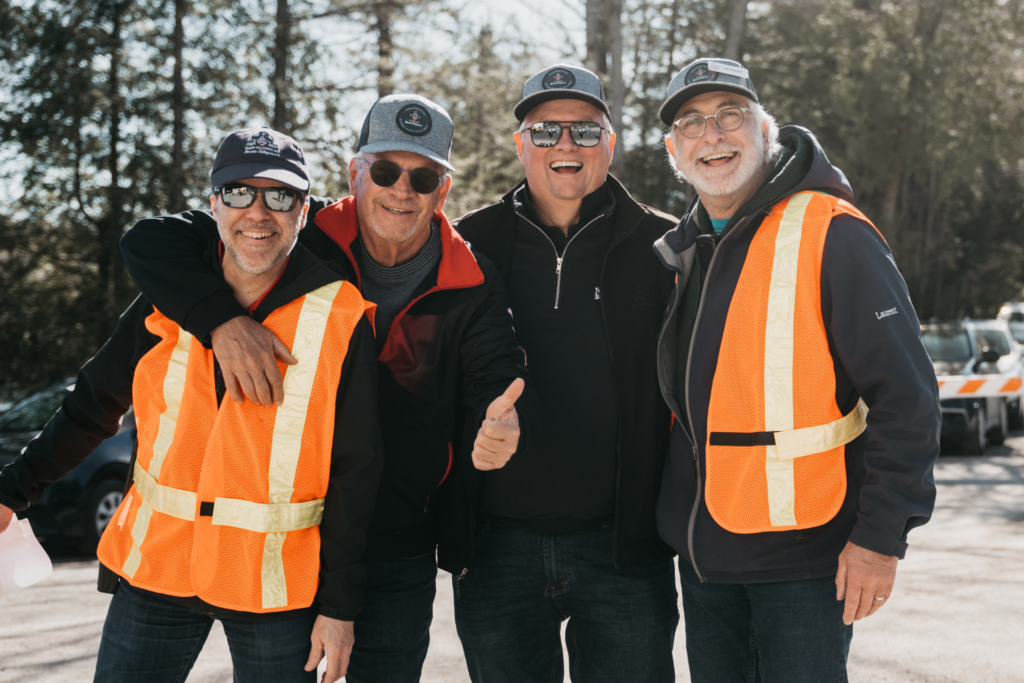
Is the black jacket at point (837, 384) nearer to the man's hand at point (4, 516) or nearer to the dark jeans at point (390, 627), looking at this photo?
the dark jeans at point (390, 627)

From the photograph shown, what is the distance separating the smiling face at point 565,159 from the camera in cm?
311

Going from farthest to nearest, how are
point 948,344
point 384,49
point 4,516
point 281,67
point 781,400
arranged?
1. point 384,49
2. point 281,67
3. point 948,344
4. point 4,516
5. point 781,400

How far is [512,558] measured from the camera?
2.90 metres

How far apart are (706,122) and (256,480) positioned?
6.36 ft

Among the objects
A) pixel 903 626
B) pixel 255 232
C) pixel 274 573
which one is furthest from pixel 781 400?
pixel 903 626

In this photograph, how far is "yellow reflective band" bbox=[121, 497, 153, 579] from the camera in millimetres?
2254

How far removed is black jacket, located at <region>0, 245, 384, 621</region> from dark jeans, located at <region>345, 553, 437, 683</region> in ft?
1.24

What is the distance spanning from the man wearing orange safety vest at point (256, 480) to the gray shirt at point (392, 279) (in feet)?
1.18

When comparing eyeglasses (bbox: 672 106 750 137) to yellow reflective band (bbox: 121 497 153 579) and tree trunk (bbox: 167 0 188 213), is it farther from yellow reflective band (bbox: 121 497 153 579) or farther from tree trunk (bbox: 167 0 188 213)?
tree trunk (bbox: 167 0 188 213)

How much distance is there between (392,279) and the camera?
2814 mm

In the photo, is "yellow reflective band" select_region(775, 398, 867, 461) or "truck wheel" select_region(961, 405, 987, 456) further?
"truck wheel" select_region(961, 405, 987, 456)

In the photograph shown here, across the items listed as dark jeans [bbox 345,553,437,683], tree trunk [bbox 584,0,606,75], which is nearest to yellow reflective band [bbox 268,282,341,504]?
dark jeans [bbox 345,553,437,683]

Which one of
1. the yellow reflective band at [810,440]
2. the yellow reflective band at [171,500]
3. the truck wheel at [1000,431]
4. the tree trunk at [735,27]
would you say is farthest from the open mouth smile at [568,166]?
the tree trunk at [735,27]

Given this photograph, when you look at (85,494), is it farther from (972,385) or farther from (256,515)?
(972,385)
